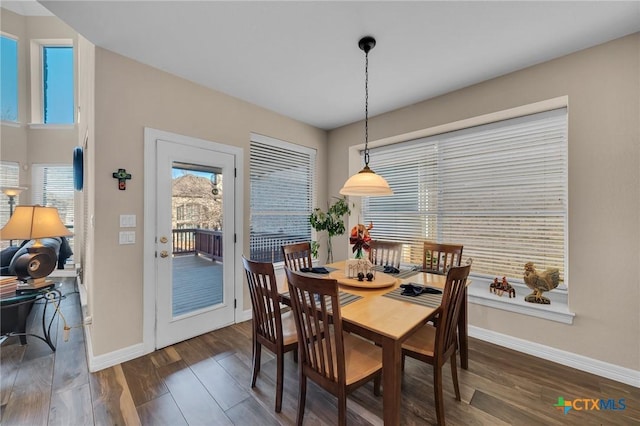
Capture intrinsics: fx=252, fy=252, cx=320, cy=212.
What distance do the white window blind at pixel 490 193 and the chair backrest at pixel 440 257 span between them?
57 cm

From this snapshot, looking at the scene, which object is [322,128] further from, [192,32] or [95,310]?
[95,310]

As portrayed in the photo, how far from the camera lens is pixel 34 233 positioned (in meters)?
2.21

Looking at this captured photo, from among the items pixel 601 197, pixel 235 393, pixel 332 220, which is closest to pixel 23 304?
pixel 235 393

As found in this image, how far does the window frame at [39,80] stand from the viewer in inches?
195

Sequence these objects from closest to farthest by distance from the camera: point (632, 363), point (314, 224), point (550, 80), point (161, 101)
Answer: point (632, 363), point (550, 80), point (161, 101), point (314, 224)

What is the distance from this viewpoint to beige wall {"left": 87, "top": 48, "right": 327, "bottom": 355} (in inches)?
87.6

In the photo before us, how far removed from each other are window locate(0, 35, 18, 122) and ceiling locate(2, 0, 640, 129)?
16.1 ft

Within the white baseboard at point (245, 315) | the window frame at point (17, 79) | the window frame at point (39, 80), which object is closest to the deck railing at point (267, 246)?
the white baseboard at point (245, 315)

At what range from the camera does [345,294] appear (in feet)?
6.19

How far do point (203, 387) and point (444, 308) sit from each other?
1.91 m

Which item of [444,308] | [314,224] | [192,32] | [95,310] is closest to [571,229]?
[444,308]

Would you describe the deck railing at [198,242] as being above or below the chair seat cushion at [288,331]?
above

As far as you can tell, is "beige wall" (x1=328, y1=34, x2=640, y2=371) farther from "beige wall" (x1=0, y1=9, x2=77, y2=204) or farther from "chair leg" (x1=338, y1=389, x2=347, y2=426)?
"beige wall" (x1=0, y1=9, x2=77, y2=204)

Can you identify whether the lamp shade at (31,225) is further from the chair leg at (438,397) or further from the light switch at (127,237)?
the chair leg at (438,397)
